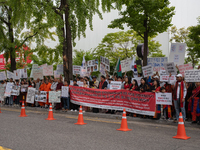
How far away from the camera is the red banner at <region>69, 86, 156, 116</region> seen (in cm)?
1116

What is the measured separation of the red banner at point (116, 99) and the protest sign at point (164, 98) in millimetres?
254

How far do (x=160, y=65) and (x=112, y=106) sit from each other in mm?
4757

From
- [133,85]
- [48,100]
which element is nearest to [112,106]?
[133,85]

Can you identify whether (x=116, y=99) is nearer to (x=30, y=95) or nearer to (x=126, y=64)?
(x=126, y=64)

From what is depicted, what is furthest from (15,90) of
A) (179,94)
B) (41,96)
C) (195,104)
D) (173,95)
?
(195,104)

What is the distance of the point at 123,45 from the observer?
45.9 meters

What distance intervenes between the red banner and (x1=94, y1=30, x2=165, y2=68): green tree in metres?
30.2

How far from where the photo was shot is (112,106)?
1251 cm

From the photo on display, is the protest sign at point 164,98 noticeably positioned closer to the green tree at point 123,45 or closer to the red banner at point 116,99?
the red banner at point 116,99

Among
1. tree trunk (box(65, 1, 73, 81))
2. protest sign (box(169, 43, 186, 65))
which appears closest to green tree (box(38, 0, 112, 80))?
tree trunk (box(65, 1, 73, 81))

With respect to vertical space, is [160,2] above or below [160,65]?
above

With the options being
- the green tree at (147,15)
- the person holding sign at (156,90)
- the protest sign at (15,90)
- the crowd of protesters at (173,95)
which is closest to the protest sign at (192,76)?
the crowd of protesters at (173,95)

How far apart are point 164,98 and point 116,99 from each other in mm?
2624

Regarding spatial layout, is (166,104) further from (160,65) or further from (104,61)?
(104,61)
